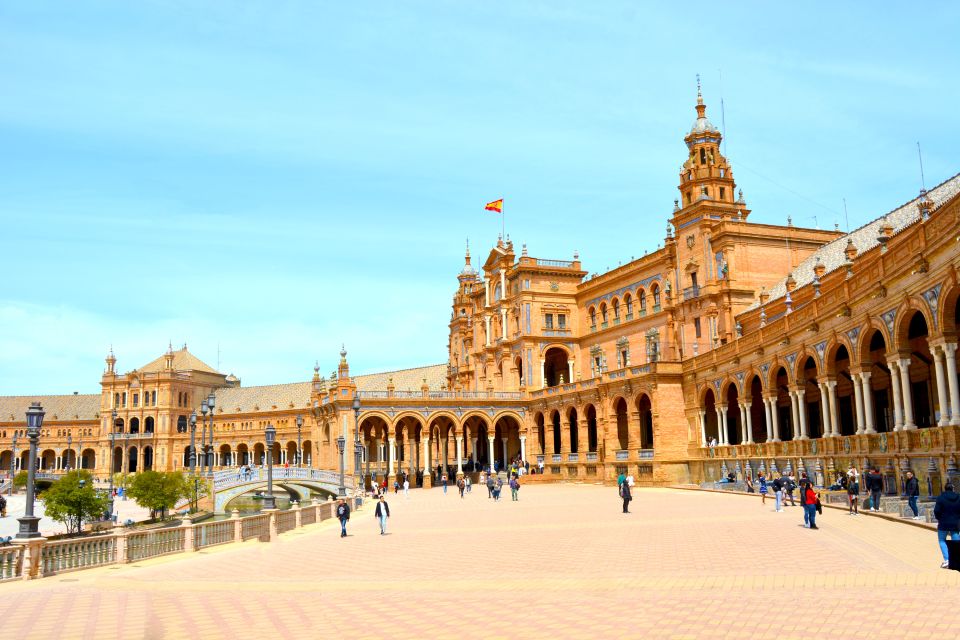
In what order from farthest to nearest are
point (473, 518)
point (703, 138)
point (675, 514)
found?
point (703, 138) → point (473, 518) → point (675, 514)

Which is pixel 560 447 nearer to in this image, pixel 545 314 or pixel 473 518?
pixel 545 314

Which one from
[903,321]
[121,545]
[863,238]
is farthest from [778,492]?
[863,238]

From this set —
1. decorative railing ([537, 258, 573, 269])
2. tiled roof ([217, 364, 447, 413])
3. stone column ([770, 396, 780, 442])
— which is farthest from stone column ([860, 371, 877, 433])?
tiled roof ([217, 364, 447, 413])

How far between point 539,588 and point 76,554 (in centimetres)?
1074

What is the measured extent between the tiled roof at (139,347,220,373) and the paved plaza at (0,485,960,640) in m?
115

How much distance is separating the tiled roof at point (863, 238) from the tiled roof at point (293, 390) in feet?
218

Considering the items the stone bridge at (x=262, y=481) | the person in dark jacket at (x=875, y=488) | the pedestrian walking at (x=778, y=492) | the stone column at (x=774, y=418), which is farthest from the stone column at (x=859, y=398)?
the stone bridge at (x=262, y=481)

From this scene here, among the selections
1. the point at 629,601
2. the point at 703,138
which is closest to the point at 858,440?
the point at 629,601

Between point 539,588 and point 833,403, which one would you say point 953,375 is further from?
point 539,588

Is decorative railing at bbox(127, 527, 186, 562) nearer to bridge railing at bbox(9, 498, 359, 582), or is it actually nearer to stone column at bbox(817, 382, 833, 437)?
bridge railing at bbox(9, 498, 359, 582)

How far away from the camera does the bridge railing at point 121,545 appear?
17609 millimetres

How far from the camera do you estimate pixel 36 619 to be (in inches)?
523

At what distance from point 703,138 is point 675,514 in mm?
35704

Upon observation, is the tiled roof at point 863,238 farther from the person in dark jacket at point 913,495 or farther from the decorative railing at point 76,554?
the decorative railing at point 76,554
